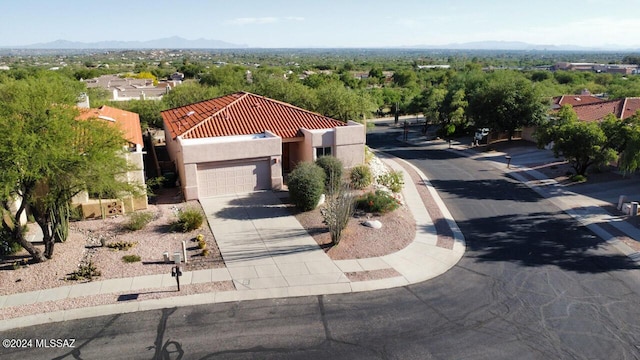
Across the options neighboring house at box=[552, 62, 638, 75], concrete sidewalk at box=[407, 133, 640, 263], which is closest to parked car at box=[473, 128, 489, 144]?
concrete sidewalk at box=[407, 133, 640, 263]

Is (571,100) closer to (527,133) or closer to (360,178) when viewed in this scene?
(527,133)

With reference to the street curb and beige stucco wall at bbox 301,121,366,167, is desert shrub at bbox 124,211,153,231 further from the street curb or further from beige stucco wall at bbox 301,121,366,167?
the street curb

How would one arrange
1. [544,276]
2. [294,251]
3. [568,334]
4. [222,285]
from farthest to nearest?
[294,251] < [544,276] < [222,285] < [568,334]

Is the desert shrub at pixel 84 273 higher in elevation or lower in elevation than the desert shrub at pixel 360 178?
lower

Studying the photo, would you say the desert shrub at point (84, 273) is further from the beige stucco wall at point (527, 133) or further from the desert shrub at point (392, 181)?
the beige stucco wall at point (527, 133)

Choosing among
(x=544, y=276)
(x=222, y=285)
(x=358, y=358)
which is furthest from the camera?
(x=544, y=276)

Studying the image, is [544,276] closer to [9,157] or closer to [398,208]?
[398,208]

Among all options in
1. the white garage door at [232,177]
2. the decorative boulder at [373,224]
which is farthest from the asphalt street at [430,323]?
the white garage door at [232,177]

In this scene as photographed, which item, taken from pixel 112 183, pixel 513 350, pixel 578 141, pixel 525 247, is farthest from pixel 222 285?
pixel 578 141
